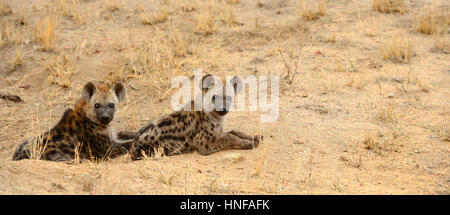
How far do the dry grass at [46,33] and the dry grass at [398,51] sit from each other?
19.1 feet

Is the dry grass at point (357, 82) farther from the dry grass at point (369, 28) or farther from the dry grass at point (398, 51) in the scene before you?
the dry grass at point (369, 28)

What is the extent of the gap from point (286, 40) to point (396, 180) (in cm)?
475

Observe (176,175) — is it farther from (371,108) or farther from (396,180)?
(371,108)

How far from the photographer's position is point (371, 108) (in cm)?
672

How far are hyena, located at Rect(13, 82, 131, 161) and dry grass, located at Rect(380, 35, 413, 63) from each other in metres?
4.57

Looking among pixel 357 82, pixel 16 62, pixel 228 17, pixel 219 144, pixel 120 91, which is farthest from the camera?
pixel 228 17

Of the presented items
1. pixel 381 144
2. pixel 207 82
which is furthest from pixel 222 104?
pixel 381 144

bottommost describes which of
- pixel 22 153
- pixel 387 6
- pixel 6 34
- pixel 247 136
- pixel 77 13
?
pixel 22 153

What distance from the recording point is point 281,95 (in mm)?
7238

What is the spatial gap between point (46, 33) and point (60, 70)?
1254 mm

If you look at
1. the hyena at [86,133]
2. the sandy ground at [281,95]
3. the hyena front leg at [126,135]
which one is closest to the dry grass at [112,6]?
the sandy ground at [281,95]

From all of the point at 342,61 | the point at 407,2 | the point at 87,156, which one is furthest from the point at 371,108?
the point at 407,2

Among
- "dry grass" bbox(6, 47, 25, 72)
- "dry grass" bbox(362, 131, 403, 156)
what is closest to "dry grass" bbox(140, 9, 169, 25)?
"dry grass" bbox(6, 47, 25, 72)

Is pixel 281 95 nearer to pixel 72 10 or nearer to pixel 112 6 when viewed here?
pixel 112 6
